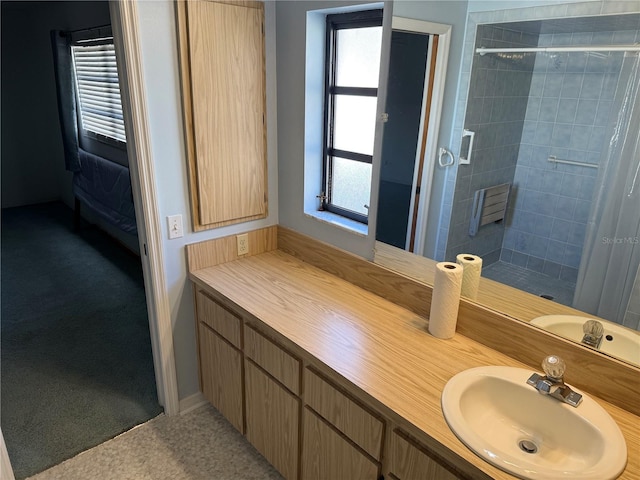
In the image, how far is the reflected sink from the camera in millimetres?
1053

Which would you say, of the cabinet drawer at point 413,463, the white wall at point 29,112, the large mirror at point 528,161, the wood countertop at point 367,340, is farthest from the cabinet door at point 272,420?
the white wall at point 29,112

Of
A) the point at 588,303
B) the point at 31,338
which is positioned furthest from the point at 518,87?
the point at 31,338

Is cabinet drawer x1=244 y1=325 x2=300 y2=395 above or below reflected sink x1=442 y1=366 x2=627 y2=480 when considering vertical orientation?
below

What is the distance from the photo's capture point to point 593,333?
138 centimetres

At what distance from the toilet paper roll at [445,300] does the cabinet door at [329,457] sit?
51cm

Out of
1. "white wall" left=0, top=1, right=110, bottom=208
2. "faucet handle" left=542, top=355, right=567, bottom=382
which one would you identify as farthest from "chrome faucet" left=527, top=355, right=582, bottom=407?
"white wall" left=0, top=1, right=110, bottom=208

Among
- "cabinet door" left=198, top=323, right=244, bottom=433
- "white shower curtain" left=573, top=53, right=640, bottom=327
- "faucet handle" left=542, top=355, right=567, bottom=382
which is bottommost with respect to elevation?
"cabinet door" left=198, top=323, right=244, bottom=433

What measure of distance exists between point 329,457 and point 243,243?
1132mm

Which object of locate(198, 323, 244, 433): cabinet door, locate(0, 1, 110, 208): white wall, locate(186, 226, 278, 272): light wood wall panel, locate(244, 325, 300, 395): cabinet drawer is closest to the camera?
locate(244, 325, 300, 395): cabinet drawer

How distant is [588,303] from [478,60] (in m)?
0.94

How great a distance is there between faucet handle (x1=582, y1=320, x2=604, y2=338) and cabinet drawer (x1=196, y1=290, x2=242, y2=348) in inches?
50.8

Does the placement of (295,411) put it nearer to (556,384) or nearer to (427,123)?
(556,384)

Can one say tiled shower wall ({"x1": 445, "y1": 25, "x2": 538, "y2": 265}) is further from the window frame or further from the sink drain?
the window frame

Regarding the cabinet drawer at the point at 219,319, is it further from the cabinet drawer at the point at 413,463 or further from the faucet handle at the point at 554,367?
the faucet handle at the point at 554,367
